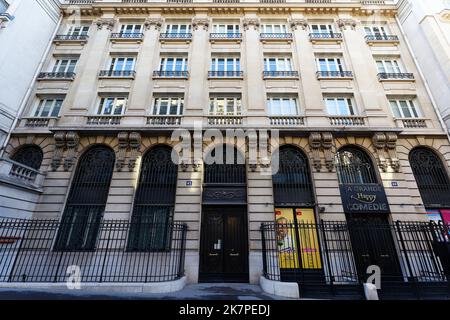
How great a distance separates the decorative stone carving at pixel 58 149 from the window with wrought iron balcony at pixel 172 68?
6.29m

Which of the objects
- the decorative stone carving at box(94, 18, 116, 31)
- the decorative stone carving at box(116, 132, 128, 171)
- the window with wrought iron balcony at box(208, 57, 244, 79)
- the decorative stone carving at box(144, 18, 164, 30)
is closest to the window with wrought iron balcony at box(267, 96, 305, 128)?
the window with wrought iron balcony at box(208, 57, 244, 79)

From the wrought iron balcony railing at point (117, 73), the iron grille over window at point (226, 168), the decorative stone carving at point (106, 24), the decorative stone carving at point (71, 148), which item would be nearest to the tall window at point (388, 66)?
the iron grille over window at point (226, 168)

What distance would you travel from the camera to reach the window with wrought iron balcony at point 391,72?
1264 cm

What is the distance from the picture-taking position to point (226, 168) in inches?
420

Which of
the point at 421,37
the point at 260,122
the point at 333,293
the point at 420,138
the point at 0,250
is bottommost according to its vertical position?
the point at 333,293

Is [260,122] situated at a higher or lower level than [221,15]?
lower

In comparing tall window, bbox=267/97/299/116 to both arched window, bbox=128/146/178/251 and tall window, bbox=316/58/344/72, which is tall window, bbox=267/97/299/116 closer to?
tall window, bbox=316/58/344/72

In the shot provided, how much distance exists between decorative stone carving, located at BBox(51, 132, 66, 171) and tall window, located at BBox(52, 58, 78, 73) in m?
5.88

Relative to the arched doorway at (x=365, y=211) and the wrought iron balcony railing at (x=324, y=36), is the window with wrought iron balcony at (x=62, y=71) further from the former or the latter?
the arched doorway at (x=365, y=211)

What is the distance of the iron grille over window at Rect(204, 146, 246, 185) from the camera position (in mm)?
10469
